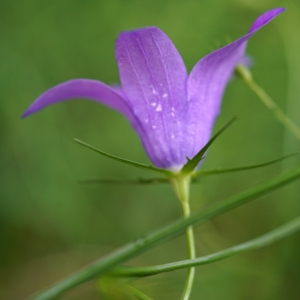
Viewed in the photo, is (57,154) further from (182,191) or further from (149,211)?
(182,191)

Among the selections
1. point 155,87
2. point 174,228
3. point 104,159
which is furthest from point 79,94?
point 104,159

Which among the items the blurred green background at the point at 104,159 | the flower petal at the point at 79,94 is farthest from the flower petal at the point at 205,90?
the blurred green background at the point at 104,159

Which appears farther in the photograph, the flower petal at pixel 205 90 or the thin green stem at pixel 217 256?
the flower petal at pixel 205 90

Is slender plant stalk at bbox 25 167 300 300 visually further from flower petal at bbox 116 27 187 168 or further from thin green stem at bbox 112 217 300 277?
flower petal at bbox 116 27 187 168

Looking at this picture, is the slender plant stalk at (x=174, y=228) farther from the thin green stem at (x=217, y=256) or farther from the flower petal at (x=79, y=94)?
the flower petal at (x=79, y=94)

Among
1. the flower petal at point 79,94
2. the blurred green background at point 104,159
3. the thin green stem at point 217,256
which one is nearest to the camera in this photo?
the thin green stem at point 217,256

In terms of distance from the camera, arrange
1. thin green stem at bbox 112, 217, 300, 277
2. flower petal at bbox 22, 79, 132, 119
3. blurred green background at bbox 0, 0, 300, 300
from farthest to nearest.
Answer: blurred green background at bbox 0, 0, 300, 300 < flower petal at bbox 22, 79, 132, 119 < thin green stem at bbox 112, 217, 300, 277

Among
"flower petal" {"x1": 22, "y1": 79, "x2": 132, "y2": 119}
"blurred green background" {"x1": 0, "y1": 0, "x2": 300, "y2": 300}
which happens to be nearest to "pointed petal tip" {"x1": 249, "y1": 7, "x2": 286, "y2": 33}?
"flower petal" {"x1": 22, "y1": 79, "x2": 132, "y2": 119}
